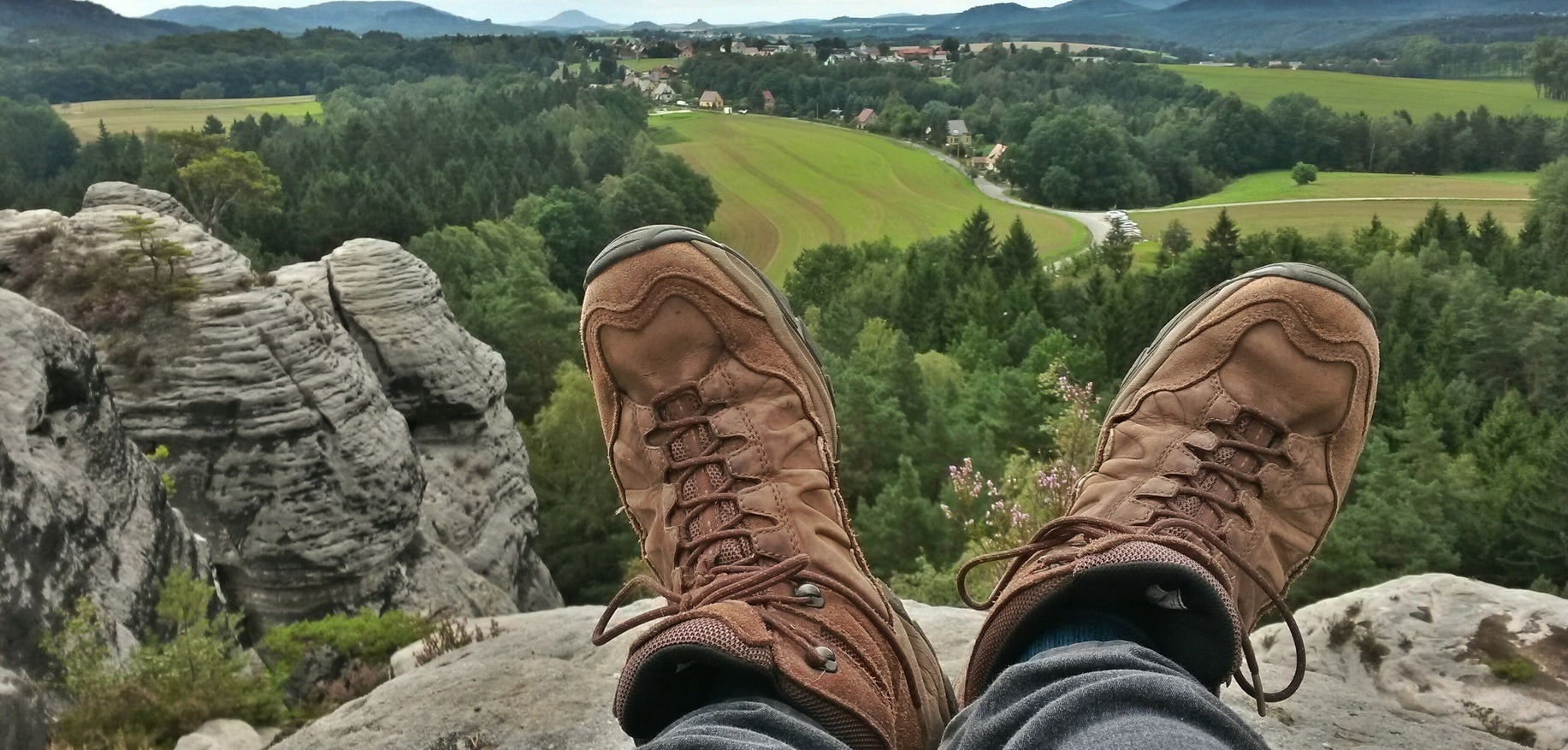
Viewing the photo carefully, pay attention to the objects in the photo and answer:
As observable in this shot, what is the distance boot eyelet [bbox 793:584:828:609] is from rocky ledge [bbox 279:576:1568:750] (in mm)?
1567

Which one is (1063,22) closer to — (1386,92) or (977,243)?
(1386,92)

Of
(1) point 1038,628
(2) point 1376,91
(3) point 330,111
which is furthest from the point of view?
(2) point 1376,91

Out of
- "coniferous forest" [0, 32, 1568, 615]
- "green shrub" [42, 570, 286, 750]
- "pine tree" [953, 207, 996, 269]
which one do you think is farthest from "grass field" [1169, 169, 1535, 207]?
"green shrub" [42, 570, 286, 750]

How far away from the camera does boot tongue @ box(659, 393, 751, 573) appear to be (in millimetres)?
2973

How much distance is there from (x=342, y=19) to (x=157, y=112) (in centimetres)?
7717

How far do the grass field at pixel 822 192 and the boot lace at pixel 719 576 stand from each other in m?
38.4

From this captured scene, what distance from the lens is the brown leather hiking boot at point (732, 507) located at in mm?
2303

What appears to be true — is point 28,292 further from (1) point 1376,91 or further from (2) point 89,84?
(1) point 1376,91

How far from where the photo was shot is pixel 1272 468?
3.28 metres

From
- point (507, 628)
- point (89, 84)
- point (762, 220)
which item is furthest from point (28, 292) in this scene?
point (89, 84)

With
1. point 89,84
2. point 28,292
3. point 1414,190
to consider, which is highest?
point 89,84

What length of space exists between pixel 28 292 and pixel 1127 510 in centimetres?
1522

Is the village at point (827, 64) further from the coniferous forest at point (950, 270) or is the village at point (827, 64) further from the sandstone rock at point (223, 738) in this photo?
the sandstone rock at point (223, 738)

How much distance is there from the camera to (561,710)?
412cm
